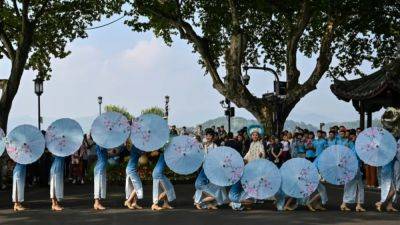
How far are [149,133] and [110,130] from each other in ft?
2.52

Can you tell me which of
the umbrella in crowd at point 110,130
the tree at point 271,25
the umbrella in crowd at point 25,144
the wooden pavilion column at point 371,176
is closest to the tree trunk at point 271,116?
the tree at point 271,25

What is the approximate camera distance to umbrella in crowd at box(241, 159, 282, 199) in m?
12.1

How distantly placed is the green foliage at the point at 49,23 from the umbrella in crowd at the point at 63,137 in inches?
325

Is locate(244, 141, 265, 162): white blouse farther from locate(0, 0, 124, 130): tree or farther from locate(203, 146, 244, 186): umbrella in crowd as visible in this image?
locate(0, 0, 124, 130): tree

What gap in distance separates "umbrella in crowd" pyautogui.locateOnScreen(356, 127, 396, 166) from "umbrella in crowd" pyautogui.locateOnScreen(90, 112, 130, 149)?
15.2ft

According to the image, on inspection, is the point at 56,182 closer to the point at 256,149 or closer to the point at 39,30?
the point at 256,149

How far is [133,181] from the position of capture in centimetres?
1223

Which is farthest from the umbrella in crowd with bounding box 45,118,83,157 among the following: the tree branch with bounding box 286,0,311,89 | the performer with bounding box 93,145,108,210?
the tree branch with bounding box 286,0,311,89

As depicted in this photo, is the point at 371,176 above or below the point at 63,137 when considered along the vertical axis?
below

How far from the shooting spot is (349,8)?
2564cm

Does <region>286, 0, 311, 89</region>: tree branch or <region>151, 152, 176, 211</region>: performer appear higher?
<region>286, 0, 311, 89</region>: tree branch

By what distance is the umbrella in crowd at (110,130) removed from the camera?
12.1m

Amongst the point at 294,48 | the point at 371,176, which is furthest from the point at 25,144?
the point at 294,48

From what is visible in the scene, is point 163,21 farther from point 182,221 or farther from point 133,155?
point 182,221
